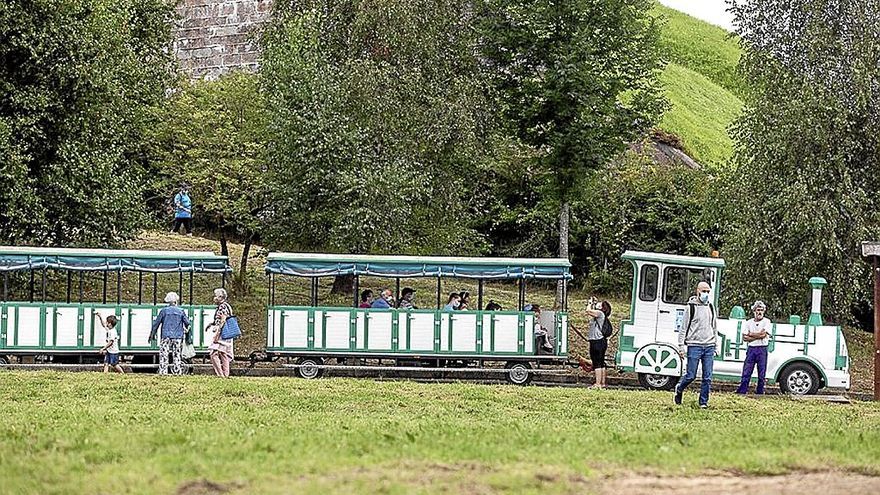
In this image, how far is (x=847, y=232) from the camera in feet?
100

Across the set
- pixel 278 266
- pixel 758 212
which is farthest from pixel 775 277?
pixel 278 266

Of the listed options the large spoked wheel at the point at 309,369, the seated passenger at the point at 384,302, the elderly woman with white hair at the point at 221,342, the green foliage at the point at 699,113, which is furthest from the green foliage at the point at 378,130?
the green foliage at the point at 699,113

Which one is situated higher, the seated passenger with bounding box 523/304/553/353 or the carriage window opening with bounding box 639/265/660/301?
the carriage window opening with bounding box 639/265/660/301

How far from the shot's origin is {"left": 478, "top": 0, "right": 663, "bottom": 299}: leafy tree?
3191 cm

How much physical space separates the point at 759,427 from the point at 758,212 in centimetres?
1616

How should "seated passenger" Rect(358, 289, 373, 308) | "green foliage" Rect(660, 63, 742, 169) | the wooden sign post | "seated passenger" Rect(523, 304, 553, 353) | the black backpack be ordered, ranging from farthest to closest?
"green foliage" Rect(660, 63, 742, 169) → "seated passenger" Rect(358, 289, 373, 308) → "seated passenger" Rect(523, 304, 553, 353) → the black backpack → the wooden sign post

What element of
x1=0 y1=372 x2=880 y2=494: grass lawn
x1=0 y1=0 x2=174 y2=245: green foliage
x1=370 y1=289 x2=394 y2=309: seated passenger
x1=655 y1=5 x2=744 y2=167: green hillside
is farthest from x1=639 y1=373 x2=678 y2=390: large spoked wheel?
x1=655 y1=5 x2=744 y2=167: green hillside

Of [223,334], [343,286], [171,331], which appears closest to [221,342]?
[223,334]

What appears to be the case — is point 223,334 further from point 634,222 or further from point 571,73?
point 634,222

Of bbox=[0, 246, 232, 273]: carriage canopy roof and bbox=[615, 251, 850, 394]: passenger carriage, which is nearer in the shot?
bbox=[615, 251, 850, 394]: passenger carriage

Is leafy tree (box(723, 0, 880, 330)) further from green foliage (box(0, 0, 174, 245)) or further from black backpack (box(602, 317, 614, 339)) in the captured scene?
green foliage (box(0, 0, 174, 245))

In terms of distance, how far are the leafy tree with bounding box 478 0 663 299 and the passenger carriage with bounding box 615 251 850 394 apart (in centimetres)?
835

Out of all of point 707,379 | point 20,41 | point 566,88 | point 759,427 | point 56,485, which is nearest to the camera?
point 56,485

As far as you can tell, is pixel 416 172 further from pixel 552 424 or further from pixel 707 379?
pixel 552 424
